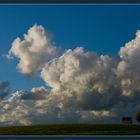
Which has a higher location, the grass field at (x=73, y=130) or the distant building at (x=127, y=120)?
the distant building at (x=127, y=120)

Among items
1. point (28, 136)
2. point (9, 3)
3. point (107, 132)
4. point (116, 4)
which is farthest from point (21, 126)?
point (116, 4)

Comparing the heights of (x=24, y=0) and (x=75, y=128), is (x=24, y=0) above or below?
above

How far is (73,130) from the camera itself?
309 inches

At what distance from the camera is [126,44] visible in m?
Answer: 7.63

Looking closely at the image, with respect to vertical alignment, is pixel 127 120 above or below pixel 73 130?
above

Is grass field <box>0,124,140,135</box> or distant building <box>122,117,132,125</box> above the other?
distant building <box>122,117,132,125</box>

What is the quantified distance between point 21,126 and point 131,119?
2176 mm

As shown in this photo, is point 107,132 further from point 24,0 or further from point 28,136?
point 24,0

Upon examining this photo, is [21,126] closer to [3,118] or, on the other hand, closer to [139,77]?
[3,118]

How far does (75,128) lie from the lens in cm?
779

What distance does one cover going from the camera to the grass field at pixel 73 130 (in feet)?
25.4

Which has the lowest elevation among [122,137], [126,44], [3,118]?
[122,137]

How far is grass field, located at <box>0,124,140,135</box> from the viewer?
774cm

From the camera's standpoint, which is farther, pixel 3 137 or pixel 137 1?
pixel 3 137
